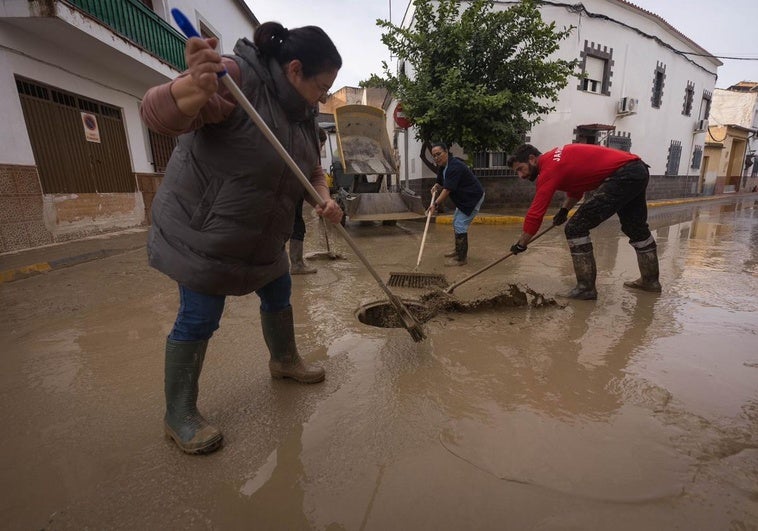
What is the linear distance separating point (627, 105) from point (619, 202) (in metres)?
12.9

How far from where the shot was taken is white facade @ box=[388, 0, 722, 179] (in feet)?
39.1

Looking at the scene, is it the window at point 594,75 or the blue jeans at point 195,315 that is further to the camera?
the window at point 594,75

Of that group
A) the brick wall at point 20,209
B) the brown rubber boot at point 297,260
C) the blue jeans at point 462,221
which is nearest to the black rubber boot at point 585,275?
the blue jeans at point 462,221

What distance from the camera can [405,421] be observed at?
5.42 ft

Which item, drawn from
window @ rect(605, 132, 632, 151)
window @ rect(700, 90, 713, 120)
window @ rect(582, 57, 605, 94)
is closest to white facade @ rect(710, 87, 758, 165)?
window @ rect(700, 90, 713, 120)

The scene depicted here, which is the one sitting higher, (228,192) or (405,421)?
(228,192)

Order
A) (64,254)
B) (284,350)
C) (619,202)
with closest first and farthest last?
1. (284,350)
2. (619,202)
3. (64,254)

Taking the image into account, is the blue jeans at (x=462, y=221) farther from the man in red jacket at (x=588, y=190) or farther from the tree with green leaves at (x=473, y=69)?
the tree with green leaves at (x=473, y=69)

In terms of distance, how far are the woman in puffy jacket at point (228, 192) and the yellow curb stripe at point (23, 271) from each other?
4111 mm

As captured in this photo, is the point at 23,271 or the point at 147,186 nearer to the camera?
the point at 23,271

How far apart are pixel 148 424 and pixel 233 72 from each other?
1.53m

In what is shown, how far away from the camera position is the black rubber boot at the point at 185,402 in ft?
4.84

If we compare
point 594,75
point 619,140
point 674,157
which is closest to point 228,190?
point 594,75

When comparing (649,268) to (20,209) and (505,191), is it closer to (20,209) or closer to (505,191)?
(20,209)
